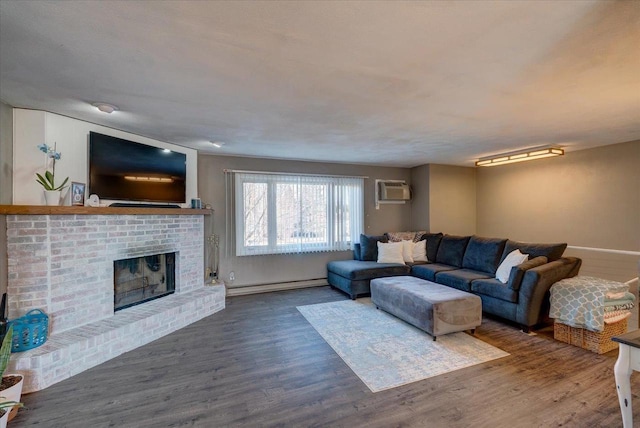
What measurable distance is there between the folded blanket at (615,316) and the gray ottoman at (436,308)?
1090mm

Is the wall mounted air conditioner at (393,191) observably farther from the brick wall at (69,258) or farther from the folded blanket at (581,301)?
the brick wall at (69,258)

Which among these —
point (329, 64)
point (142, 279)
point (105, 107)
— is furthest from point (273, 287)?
point (329, 64)

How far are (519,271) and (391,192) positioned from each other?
2.93 meters

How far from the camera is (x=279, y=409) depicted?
2031mm

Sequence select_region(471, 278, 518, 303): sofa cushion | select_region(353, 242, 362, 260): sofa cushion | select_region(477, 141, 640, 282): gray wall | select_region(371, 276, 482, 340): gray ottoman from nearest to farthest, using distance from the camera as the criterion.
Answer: select_region(371, 276, 482, 340): gray ottoman
select_region(471, 278, 518, 303): sofa cushion
select_region(477, 141, 640, 282): gray wall
select_region(353, 242, 362, 260): sofa cushion

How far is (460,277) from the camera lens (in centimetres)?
405

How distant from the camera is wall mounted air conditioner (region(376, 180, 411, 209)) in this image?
19.3ft

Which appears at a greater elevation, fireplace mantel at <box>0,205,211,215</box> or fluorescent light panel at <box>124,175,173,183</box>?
fluorescent light panel at <box>124,175,173,183</box>

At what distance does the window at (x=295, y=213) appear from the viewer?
4914mm

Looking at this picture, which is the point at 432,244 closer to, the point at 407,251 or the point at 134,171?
the point at 407,251

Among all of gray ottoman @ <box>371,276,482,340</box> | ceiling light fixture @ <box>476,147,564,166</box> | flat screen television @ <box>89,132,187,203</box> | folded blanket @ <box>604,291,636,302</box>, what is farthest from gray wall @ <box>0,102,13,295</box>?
ceiling light fixture @ <box>476,147,564,166</box>

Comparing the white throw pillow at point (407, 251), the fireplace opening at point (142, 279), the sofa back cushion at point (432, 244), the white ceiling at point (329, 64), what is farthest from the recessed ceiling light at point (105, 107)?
the sofa back cushion at point (432, 244)

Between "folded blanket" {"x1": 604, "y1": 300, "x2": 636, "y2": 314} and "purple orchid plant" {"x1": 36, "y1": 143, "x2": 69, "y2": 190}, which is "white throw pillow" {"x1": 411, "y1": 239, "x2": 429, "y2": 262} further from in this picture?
"purple orchid plant" {"x1": 36, "y1": 143, "x2": 69, "y2": 190}

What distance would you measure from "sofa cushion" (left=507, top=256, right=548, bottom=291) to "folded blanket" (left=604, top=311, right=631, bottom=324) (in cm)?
74
